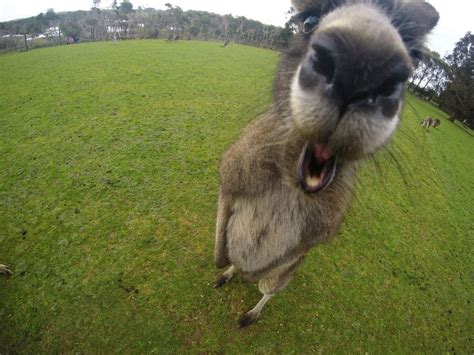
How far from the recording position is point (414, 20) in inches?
75.4

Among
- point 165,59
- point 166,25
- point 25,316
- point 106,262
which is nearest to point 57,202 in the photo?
point 106,262

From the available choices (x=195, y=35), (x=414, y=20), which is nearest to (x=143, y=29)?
(x=195, y=35)

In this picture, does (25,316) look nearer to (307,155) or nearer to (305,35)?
(307,155)

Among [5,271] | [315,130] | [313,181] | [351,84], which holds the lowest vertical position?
[5,271]

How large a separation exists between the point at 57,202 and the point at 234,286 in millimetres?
3973

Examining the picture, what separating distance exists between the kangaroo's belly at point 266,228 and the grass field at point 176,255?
739mm

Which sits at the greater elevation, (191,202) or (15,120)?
(191,202)

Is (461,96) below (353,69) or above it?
below

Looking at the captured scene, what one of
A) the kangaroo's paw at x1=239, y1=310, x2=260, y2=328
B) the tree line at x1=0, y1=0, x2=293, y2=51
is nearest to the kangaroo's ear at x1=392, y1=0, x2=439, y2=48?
the kangaroo's paw at x1=239, y1=310, x2=260, y2=328

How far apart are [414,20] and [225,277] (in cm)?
385

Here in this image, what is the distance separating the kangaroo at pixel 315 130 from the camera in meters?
1.12

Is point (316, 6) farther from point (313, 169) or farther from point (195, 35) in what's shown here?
point (195, 35)

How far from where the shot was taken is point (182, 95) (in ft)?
41.6

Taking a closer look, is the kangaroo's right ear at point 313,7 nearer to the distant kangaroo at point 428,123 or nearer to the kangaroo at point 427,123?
the distant kangaroo at point 428,123
